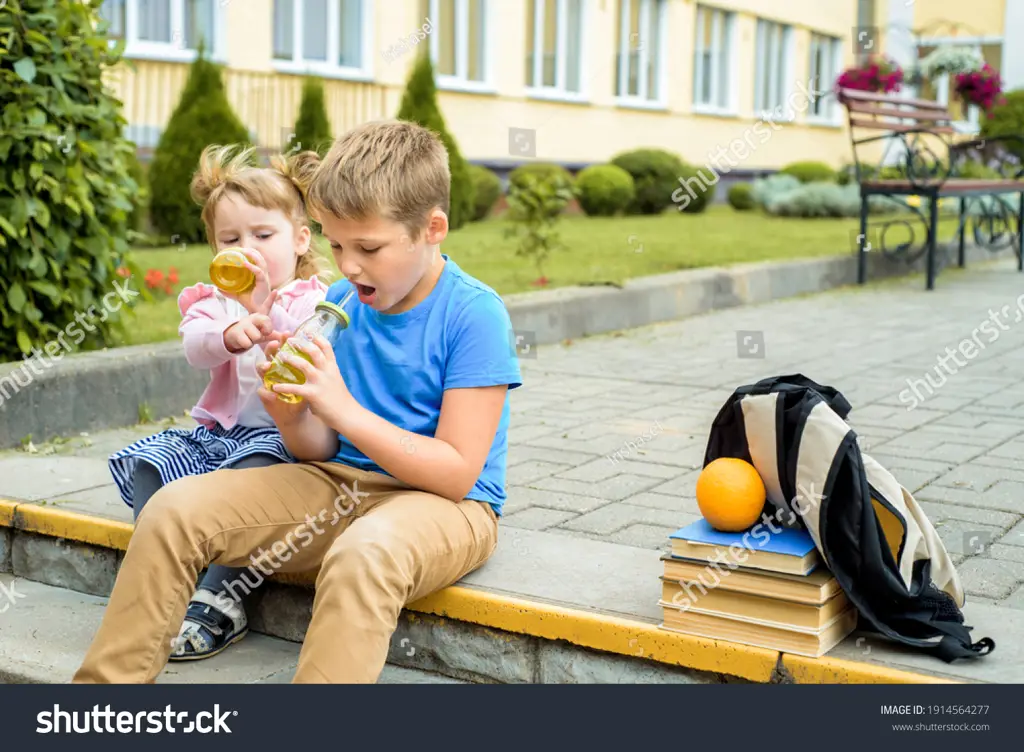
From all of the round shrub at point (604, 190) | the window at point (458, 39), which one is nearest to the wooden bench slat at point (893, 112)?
the round shrub at point (604, 190)

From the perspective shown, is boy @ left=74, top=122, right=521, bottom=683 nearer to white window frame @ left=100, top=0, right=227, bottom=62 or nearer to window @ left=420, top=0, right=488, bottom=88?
white window frame @ left=100, top=0, right=227, bottom=62

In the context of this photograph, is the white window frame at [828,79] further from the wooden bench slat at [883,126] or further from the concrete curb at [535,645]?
the concrete curb at [535,645]

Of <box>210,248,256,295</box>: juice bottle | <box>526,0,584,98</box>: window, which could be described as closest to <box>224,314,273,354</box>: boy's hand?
<box>210,248,256,295</box>: juice bottle

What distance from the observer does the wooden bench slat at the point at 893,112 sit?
1120 cm

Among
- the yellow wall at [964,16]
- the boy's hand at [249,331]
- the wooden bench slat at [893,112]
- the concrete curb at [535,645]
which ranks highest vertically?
the yellow wall at [964,16]

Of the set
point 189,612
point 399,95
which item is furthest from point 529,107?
point 189,612

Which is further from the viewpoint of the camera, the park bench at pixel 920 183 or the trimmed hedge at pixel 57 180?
the park bench at pixel 920 183

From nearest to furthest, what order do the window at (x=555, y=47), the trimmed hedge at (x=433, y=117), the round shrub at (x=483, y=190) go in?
the trimmed hedge at (x=433, y=117)
the round shrub at (x=483, y=190)
the window at (x=555, y=47)

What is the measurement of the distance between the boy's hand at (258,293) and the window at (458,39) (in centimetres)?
1523

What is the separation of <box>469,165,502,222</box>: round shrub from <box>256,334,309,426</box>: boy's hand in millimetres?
13481

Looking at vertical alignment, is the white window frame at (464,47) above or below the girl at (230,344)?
above

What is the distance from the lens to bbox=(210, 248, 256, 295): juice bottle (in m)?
3.31
